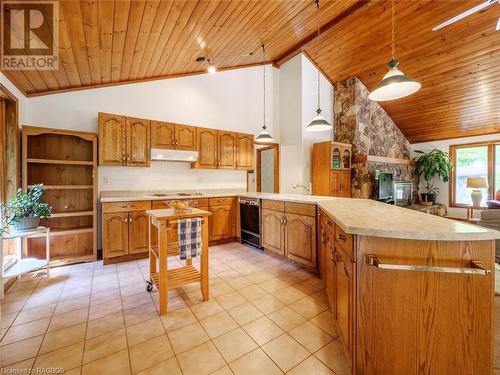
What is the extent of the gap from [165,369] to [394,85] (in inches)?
110

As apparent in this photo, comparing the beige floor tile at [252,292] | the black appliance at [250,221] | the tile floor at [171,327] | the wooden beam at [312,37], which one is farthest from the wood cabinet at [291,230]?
the wooden beam at [312,37]

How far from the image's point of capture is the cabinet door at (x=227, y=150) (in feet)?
14.3

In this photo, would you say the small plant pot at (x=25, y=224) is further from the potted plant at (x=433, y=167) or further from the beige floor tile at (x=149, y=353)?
the potted plant at (x=433, y=167)

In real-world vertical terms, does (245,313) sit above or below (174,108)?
below

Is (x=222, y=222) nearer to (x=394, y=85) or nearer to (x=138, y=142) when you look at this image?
(x=138, y=142)

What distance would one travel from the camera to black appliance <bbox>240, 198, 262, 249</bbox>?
12.1 feet

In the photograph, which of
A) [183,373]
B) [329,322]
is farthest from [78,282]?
[329,322]

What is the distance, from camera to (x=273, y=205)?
3.30 metres

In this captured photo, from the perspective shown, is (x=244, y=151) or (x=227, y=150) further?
(x=244, y=151)

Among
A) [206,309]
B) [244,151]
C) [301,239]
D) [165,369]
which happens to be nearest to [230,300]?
[206,309]

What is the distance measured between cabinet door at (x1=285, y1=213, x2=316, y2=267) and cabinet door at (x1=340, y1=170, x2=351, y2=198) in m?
2.74

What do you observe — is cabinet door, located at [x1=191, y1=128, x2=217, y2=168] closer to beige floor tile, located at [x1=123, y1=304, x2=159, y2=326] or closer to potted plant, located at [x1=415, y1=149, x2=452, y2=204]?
beige floor tile, located at [x1=123, y1=304, x2=159, y2=326]

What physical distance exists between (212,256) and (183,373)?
2121 millimetres

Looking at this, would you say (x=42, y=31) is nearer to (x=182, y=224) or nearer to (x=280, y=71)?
(x=182, y=224)
